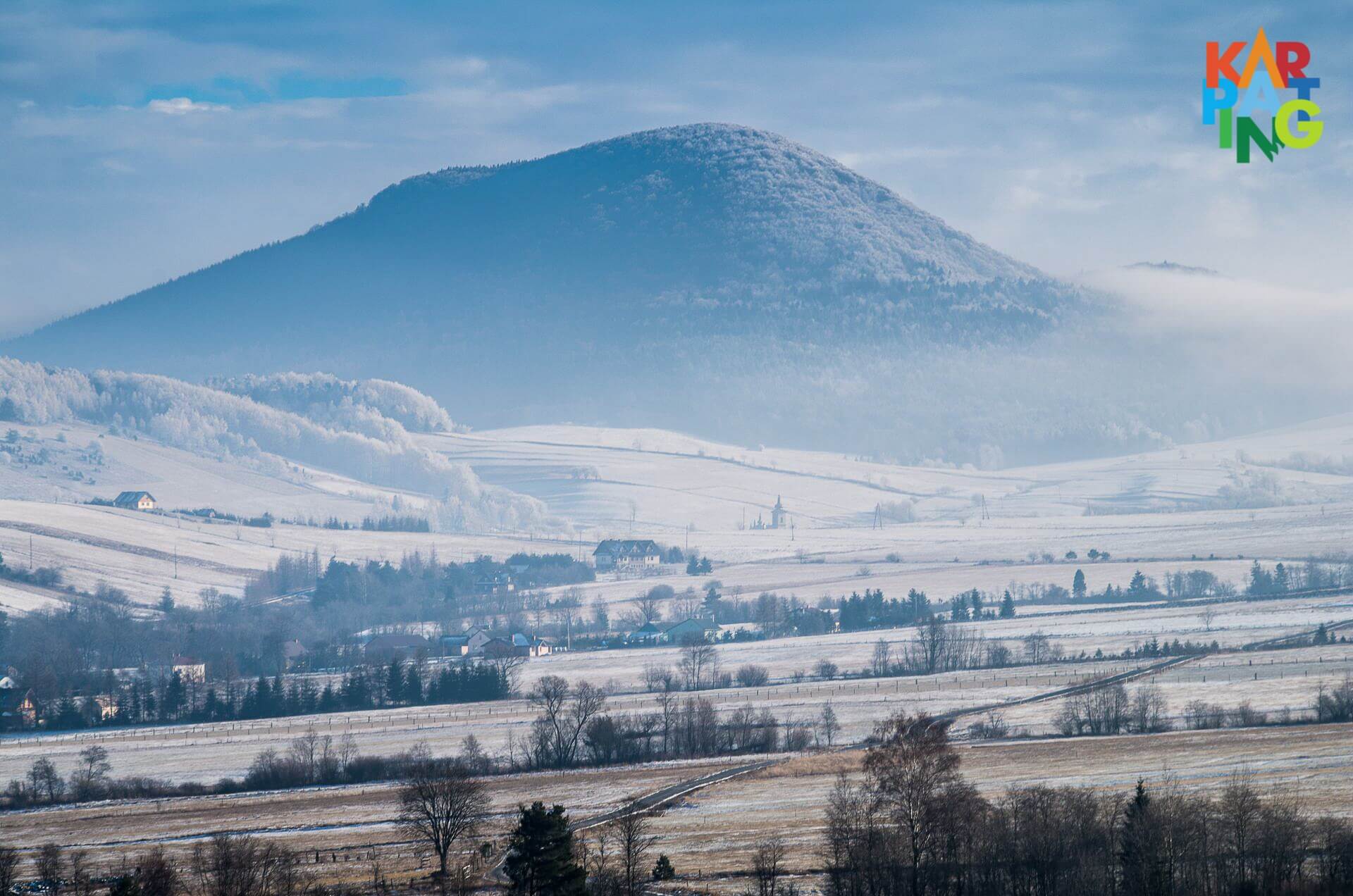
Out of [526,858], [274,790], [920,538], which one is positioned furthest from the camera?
[920,538]

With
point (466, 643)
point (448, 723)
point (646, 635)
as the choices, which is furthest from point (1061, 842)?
point (466, 643)

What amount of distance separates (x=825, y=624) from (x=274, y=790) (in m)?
59.8

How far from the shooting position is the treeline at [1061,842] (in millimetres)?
36375

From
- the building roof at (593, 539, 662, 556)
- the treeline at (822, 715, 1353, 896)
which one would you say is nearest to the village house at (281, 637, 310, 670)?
Result: the building roof at (593, 539, 662, 556)

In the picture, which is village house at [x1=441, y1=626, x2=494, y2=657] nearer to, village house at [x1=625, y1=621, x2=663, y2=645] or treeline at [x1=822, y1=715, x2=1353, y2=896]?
village house at [x1=625, y1=621, x2=663, y2=645]

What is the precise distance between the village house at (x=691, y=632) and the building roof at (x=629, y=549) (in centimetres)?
4938

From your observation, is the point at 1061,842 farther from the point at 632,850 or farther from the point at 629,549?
the point at 629,549

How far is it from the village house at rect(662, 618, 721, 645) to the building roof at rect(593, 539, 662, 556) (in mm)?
49381

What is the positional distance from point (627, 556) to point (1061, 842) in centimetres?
13840

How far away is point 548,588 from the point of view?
154375 millimetres

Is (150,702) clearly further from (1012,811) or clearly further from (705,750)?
(1012,811)

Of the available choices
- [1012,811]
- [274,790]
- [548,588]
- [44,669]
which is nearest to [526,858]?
[1012,811]

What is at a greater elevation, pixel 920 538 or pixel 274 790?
pixel 920 538

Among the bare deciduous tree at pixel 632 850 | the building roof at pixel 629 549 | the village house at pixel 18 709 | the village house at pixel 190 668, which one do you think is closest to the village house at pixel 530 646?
the village house at pixel 190 668
